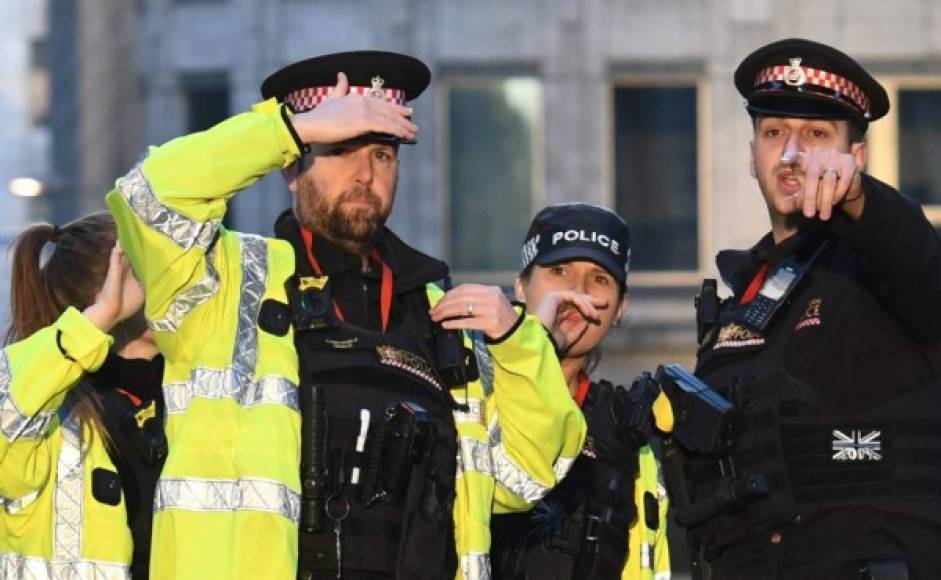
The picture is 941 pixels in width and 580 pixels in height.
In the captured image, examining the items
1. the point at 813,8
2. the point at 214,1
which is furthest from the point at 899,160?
the point at 214,1

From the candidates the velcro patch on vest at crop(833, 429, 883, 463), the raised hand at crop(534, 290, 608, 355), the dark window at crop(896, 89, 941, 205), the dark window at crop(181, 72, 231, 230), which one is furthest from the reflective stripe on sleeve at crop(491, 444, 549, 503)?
the dark window at crop(896, 89, 941, 205)

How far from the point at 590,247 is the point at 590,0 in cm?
1285

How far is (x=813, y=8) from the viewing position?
63.5 feet

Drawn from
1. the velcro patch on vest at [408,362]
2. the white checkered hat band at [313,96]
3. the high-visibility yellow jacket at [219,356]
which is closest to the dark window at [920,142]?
the white checkered hat band at [313,96]

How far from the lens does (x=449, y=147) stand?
64.1 feet

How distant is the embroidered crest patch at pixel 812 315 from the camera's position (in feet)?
19.8

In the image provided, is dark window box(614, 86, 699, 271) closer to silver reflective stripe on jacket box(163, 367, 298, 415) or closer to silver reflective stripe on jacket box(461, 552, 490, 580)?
silver reflective stripe on jacket box(461, 552, 490, 580)

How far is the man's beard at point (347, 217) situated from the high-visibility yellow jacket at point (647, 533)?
1.37 metres

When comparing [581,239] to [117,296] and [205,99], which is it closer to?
[117,296]

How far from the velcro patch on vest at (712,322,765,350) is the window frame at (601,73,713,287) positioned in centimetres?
1322

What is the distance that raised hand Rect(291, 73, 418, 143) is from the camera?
5.48 metres

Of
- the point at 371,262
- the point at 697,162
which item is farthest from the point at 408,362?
the point at 697,162

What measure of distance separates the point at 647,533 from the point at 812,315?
113cm

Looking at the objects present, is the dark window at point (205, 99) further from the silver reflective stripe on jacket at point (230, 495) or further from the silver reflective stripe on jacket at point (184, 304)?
the silver reflective stripe on jacket at point (230, 495)
